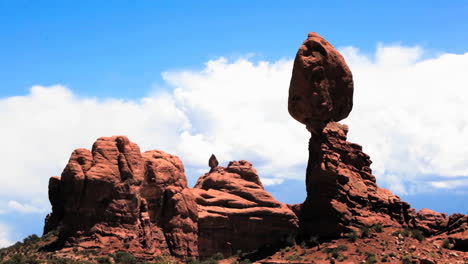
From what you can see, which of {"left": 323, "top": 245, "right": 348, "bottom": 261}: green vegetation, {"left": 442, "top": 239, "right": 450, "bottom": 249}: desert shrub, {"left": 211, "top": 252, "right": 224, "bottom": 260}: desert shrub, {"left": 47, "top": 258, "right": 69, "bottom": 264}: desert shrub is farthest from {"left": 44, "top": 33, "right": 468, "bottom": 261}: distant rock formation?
{"left": 47, "top": 258, "right": 69, "bottom": 264}: desert shrub

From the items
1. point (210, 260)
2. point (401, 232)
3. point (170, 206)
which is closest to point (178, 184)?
point (170, 206)

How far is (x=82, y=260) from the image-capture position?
287 feet

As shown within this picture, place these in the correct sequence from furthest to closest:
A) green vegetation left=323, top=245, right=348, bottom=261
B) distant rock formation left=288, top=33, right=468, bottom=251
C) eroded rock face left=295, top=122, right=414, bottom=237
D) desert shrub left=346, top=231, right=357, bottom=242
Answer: distant rock formation left=288, top=33, right=468, bottom=251 → eroded rock face left=295, top=122, right=414, bottom=237 → desert shrub left=346, top=231, right=357, bottom=242 → green vegetation left=323, top=245, right=348, bottom=261

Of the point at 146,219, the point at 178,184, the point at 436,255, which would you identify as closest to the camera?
the point at 436,255

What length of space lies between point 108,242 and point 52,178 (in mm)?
13736

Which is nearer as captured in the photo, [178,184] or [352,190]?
[352,190]

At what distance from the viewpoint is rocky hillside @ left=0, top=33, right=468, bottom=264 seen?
8800cm

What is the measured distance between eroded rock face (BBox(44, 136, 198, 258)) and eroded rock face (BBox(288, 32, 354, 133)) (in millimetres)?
18049

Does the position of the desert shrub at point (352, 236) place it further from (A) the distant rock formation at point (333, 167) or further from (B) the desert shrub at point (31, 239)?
(B) the desert shrub at point (31, 239)

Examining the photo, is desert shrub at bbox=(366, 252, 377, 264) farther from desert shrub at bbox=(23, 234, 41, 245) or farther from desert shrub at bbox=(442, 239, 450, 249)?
desert shrub at bbox=(23, 234, 41, 245)

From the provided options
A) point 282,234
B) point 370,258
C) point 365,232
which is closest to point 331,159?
point 365,232

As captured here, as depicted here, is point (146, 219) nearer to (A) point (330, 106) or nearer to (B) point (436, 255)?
(A) point (330, 106)

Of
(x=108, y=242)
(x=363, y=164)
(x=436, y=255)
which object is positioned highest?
(x=363, y=164)

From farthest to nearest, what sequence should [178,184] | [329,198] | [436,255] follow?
[178,184] < [329,198] < [436,255]
